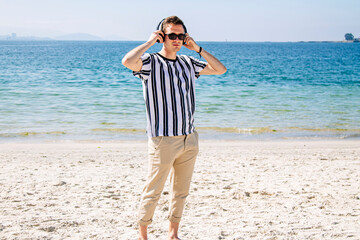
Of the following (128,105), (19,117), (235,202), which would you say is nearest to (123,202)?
(235,202)

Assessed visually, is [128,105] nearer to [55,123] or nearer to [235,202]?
[55,123]

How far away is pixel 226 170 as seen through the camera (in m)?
7.35

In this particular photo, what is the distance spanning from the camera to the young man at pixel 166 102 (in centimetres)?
349

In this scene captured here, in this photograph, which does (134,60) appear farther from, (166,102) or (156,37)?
(166,102)

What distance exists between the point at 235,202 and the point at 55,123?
30.6 ft

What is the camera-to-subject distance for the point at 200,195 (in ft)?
19.0

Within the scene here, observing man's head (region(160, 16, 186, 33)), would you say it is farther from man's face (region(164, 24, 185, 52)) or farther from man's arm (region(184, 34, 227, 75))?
man's arm (region(184, 34, 227, 75))

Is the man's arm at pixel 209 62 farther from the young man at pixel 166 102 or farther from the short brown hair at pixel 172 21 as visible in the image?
the short brown hair at pixel 172 21

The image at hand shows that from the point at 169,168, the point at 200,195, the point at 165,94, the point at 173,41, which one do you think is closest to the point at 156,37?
the point at 173,41

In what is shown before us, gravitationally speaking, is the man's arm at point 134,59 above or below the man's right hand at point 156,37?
below

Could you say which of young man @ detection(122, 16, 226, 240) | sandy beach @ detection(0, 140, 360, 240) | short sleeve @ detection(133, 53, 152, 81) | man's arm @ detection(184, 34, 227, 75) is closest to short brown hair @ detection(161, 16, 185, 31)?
young man @ detection(122, 16, 226, 240)

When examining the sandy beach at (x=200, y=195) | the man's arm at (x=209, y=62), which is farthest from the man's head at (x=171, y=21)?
the sandy beach at (x=200, y=195)

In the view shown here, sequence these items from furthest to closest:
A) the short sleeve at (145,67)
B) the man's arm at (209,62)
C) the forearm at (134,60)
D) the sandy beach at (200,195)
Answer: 1. the sandy beach at (200,195)
2. the man's arm at (209,62)
3. the short sleeve at (145,67)
4. the forearm at (134,60)

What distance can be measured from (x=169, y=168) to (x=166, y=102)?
1.95 feet
